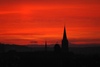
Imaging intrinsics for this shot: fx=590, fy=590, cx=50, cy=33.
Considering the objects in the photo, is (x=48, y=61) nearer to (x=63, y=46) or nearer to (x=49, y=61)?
(x=49, y=61)

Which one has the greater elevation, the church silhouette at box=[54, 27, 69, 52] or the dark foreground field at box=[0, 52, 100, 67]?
the church silhouette at box=[54, 27, 69, 52]

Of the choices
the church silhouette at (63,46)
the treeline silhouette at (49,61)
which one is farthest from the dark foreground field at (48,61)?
the church silhouette at (63,46)

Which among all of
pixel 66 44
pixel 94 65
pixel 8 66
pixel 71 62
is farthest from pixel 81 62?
pixel 66 44

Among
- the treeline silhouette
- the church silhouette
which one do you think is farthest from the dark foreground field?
the church silhouette

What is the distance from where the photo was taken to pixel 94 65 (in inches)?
5325

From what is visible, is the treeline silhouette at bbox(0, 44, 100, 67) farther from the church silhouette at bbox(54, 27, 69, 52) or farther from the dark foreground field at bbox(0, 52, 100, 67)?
the church silhouette at bbox(54, 27, 69, 52)

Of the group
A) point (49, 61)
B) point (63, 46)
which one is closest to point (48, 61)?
point (49, 61)

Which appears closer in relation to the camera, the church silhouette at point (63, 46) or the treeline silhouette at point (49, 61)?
the treeline silhouette at point (49, 61)

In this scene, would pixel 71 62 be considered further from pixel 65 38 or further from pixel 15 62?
pixel 65 38

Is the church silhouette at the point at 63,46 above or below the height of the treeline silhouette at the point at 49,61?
above

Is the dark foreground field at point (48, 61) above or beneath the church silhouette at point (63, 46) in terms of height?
beneath

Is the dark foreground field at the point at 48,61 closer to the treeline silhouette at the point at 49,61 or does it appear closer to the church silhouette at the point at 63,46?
the treeline silhouette at the point at 49,61

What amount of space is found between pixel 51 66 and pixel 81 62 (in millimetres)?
9388

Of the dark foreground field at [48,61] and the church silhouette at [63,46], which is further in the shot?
the church silhouette at [63,46]
